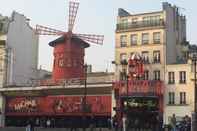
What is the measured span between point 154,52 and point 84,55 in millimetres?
12457

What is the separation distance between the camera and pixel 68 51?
5684 cm

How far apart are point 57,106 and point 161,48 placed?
1322 centimetres

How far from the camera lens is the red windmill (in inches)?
2232

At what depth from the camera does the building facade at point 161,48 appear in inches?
1850

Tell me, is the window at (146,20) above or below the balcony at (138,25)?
above

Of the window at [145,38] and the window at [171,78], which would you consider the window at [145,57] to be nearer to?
the window at [145,38]

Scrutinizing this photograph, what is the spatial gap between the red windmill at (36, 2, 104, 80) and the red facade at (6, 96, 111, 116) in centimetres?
310

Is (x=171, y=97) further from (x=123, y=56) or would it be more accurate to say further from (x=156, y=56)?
(x=123, y=56)

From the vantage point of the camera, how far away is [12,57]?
59.0 meters

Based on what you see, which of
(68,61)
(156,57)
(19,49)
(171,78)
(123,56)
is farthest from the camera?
(19,49)

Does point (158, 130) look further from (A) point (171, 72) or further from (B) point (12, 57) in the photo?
(B) point (12, 57)

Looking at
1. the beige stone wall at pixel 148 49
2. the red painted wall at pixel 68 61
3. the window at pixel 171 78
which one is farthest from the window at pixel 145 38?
the red painted wall at pixel 68 61

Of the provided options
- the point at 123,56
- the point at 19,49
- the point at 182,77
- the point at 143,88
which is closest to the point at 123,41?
the point at 123,56

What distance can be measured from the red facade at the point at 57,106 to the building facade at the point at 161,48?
3.49 m
